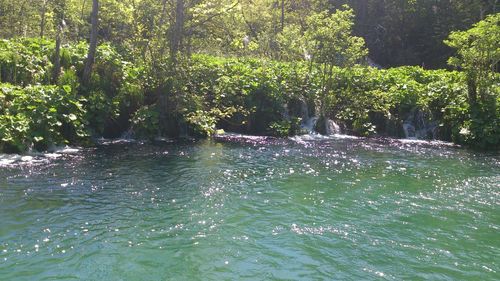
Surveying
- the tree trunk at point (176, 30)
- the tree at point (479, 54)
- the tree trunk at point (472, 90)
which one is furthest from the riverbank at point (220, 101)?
the tree trunk at point (176, 30)

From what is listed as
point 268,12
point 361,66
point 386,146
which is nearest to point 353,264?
point 386,146

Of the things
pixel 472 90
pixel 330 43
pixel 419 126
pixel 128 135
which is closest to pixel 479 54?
pixel 472 90

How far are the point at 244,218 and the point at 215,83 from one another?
14358mm

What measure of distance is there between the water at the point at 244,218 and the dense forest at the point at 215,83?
357cm

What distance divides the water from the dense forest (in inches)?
141

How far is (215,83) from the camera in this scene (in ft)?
76.2

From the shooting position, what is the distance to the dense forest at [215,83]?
18.0 m

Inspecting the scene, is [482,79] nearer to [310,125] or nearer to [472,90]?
[472,90]

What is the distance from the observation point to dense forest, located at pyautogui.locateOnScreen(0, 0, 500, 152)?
1802cm

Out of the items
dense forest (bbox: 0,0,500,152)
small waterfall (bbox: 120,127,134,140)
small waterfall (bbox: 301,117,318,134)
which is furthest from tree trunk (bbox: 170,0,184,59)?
small waterfall (bbox: 301,117,318,134)

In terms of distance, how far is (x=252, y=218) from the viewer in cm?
975

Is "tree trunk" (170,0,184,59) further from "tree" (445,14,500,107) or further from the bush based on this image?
"tree" (445,14,500,107)

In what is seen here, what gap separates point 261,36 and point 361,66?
34.3ft

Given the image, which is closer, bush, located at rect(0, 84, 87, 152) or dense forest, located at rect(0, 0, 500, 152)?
bush, located at rect(0, 84, 87, 152)
